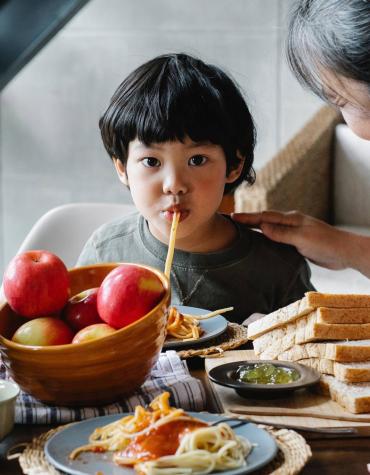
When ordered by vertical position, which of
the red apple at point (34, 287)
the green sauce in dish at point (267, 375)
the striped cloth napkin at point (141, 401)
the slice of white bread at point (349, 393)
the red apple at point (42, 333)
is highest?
the red apple at point (34, 287)

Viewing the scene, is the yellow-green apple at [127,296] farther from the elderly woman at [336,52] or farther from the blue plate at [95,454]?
the elderly woman at [336,52]

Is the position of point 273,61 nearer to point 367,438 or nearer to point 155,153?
point 155,153

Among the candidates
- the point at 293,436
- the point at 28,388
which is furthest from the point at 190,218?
the point at 293,436

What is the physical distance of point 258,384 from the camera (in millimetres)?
1256

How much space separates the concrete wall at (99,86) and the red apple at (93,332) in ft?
8.72

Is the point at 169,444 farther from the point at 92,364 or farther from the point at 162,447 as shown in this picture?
the point at 92,364

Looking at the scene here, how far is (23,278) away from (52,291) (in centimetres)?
4

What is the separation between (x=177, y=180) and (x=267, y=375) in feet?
1.90

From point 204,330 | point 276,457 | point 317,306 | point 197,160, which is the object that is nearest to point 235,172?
point 197,160

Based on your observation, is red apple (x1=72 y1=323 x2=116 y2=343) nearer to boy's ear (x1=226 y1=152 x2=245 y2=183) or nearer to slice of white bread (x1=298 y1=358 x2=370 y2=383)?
slice of white bread (x1=298 y1=358 x2=370 y2=383)

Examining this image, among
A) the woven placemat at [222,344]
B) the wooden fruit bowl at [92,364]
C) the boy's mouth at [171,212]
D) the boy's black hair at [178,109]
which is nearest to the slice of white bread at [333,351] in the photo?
the woven placemat at [222,344]

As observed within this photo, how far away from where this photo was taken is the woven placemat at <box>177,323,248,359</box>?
4.79ft

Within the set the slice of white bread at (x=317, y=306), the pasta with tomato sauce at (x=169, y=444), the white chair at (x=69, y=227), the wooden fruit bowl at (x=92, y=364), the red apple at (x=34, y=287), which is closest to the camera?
the pasta with tomato sauce at (x=169, y=444)

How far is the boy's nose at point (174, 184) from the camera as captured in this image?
1.78 metres
